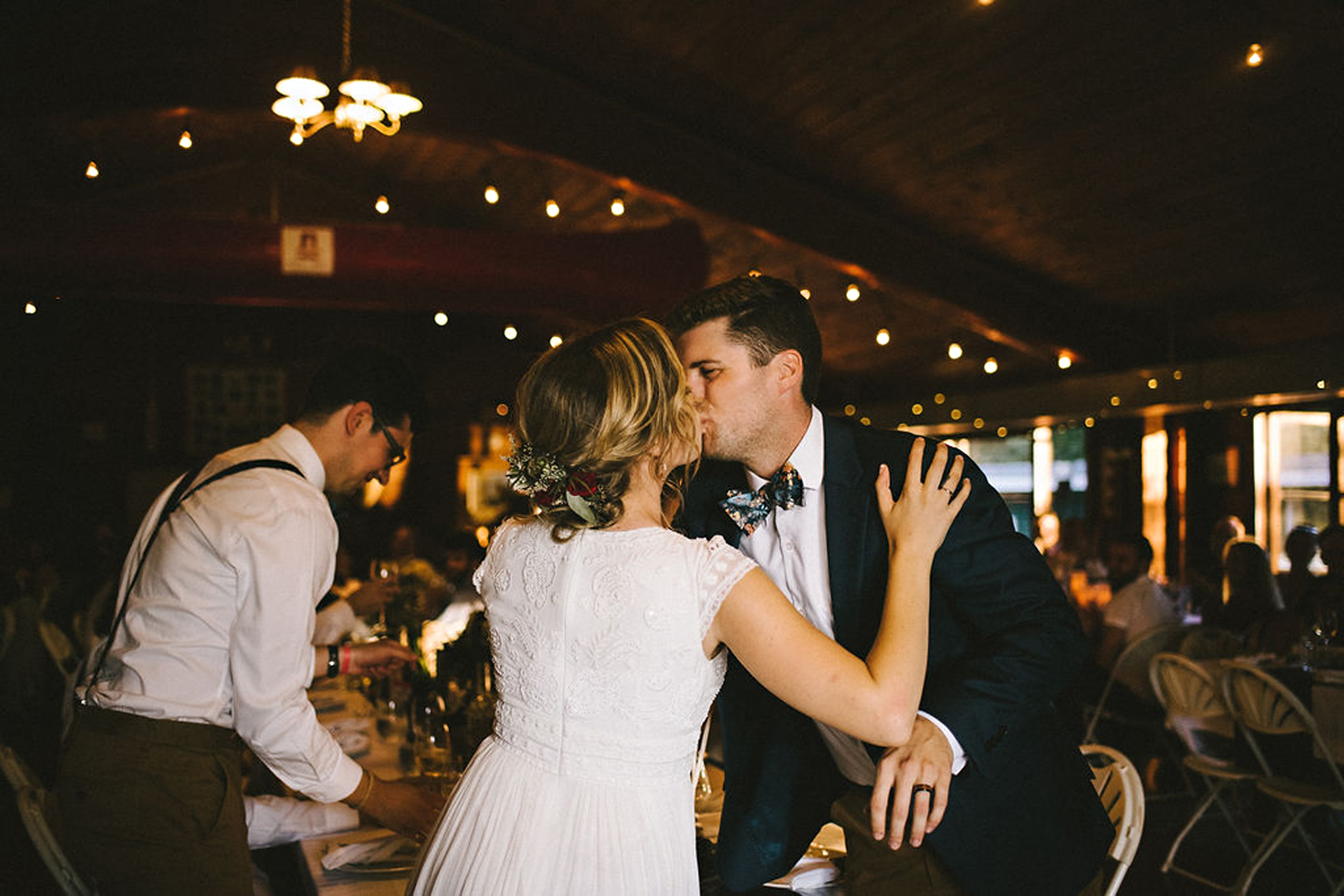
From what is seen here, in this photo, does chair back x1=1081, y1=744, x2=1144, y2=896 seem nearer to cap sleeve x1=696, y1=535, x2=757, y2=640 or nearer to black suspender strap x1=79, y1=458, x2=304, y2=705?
cap sleeve x1=696, y1=535, x2=757, y2=640

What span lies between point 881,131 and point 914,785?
5.99m

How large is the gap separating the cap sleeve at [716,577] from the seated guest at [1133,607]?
546 centimetres

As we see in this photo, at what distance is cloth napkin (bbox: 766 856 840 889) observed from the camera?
2.04 m

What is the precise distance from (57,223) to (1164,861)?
7.29 meters

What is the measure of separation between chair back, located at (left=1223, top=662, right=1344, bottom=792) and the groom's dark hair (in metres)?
3.41

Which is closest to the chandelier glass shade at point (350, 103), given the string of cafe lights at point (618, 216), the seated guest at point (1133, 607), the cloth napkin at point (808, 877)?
the string of cafe lights at point (618, 216)

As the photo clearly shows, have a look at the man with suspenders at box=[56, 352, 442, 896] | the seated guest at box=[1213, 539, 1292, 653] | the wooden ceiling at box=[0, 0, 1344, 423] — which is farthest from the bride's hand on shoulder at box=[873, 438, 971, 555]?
the seated guest at box=[1213, 539, 1292, 653]

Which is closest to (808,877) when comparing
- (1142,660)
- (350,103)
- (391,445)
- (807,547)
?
(807,547)

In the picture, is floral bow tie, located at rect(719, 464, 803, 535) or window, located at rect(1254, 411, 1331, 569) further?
window, located at rect(1254, 411, 1331, 569)

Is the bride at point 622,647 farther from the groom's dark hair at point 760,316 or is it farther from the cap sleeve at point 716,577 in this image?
the groom's dark hair at point 760,316

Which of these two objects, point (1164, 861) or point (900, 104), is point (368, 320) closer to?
point (900, 104)

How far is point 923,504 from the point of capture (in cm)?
165

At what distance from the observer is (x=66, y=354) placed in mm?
11602

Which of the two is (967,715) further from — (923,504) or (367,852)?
(367,852)
